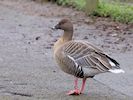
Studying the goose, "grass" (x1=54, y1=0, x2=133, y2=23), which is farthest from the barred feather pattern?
"grass" (x1=54, y1=0, x2=133, y2=23)

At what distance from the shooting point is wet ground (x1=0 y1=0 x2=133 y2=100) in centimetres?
715

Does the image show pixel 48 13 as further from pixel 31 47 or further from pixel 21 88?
pixel 21 88

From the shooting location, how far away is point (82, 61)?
269 inches

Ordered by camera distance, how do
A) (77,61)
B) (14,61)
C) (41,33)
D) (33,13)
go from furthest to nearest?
(33,13)
(41,33)
(14,61)
(77,61)

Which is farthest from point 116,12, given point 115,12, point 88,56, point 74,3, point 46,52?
point 88,56

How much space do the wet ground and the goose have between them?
0.33 m

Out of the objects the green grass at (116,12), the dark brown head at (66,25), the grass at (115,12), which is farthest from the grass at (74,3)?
the dark brown head at (66,25)

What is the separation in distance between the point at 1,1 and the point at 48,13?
338 cm

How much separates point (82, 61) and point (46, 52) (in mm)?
3314

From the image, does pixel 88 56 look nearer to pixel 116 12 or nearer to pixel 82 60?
pixel 82 60

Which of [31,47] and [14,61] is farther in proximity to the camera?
[31,47]

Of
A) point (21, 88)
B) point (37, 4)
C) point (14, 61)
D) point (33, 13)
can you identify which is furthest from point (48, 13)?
point (21, 88)

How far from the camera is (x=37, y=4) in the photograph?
1744 cm

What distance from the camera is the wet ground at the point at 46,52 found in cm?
715
